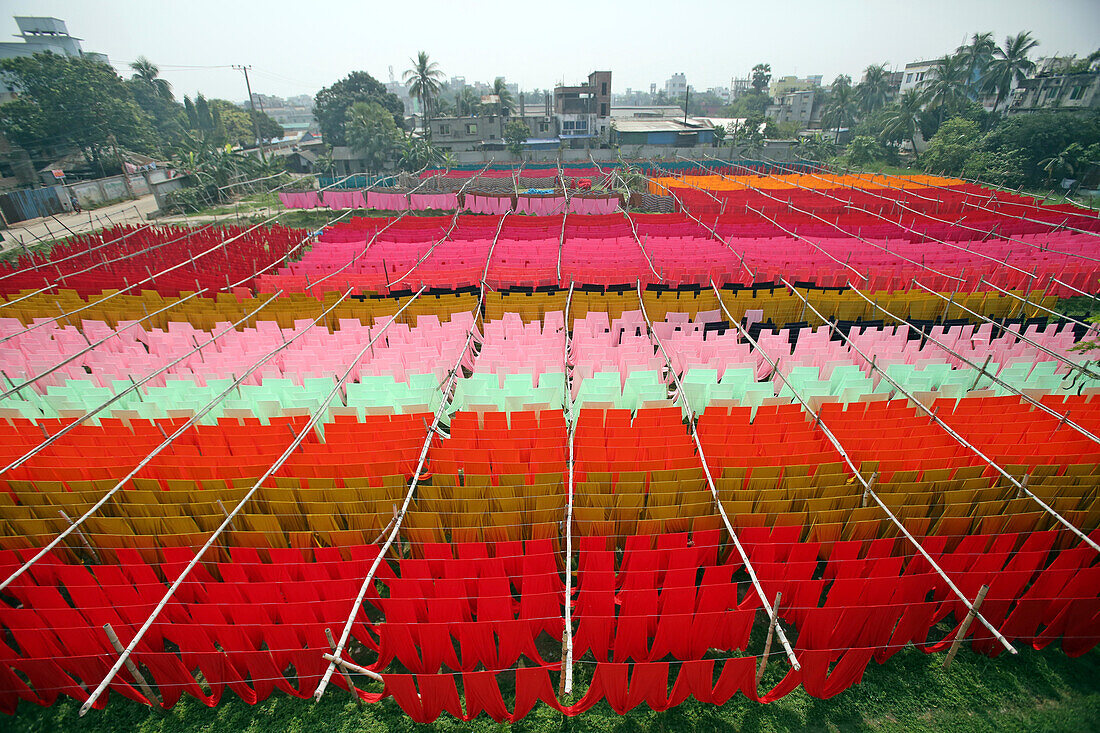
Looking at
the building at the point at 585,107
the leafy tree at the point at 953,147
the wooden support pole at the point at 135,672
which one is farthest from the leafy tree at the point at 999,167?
the wooden support pole at the point at 135,672

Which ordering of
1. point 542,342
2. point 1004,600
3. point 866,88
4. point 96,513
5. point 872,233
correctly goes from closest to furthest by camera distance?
point 1004,600 < point 96,513 < point 542,342 < point 872,233 < point 866,88

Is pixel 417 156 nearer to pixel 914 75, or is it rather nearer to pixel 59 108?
pixel 59 108

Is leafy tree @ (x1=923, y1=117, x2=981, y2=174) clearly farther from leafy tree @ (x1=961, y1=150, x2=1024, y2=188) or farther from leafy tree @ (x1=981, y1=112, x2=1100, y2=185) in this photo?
leafy tree @ (x1=981, y1=112, x2=1100, y2=185)

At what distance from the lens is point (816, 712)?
4.98 m

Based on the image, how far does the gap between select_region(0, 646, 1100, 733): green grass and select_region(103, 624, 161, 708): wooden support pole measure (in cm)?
42

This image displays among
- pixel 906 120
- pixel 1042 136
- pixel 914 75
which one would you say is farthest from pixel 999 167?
pixel 914 75

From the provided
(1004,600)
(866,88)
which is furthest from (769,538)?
(866,88)

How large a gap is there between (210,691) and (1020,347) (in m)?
13.6

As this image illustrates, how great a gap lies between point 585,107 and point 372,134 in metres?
23.5

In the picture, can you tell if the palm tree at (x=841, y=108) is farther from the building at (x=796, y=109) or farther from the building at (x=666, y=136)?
the building at (x=666, y=136)

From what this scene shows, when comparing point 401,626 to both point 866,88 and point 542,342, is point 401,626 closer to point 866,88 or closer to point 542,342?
point 542,342

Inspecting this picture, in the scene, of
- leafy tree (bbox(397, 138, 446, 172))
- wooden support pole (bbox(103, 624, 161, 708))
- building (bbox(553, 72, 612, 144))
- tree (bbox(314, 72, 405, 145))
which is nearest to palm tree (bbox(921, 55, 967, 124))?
building (bbox(553, 72, 612, 144))

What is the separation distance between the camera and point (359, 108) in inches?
1727

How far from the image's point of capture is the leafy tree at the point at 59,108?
107 feet
